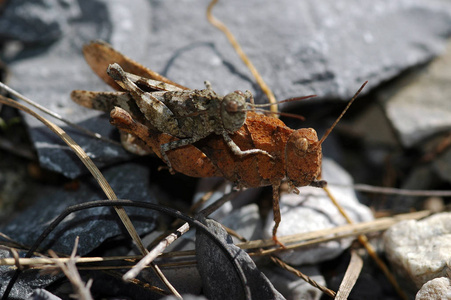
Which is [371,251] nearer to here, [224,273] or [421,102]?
[224,273]

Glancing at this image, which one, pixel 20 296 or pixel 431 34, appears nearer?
pixel 20 296

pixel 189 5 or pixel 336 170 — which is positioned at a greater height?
pixel 189 5

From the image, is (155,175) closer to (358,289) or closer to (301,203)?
(301,203)

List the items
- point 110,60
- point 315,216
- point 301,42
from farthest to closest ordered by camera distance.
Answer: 1. point 301,42
2. point 315,216
3. point 110,60

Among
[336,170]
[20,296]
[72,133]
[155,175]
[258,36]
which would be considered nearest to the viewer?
[20,296]

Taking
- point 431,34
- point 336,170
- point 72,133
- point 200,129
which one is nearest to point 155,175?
point 72,133

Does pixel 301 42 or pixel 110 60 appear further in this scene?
pixel 301 42

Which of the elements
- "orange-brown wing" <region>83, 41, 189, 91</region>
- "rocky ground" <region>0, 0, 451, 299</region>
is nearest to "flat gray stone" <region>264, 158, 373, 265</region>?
"rocky ground" <region>0, 0, 451, 299</region>

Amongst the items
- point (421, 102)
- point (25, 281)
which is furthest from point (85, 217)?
point (421, 102)
